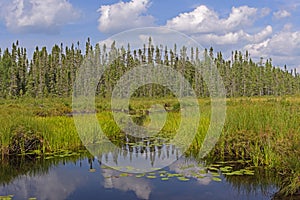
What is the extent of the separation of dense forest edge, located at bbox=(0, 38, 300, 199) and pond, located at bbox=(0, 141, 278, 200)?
1.82 ft

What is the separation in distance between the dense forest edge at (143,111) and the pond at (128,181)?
0.55 m

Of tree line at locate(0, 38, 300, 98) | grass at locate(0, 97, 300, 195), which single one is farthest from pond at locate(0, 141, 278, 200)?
tree line at locate(0, 38, 300, 98)

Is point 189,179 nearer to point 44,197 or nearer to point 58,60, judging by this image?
point 44,197

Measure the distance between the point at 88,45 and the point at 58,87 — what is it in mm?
9761

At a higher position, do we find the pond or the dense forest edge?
the dense forest edge

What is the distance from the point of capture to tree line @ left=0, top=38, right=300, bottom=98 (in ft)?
145

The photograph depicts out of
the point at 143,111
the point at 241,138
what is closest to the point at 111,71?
the point at 143,111

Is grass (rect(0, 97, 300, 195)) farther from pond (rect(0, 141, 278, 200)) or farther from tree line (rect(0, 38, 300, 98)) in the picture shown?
tree line (rect(0, 38, 300, 98))

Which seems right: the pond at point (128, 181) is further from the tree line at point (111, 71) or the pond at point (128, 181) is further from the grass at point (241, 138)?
the tree line at point (111, 71)

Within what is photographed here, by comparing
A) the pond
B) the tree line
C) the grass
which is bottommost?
the pond

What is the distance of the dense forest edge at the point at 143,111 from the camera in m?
7.82

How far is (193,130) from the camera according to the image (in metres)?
10.5

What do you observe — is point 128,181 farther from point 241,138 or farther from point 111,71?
point 111,71

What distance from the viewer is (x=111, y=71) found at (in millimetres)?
46125
